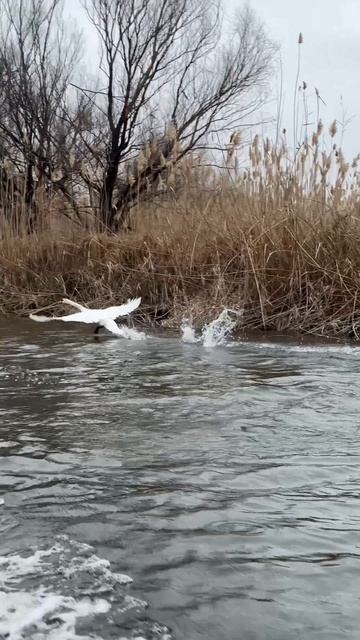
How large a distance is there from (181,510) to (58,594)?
1.53ft

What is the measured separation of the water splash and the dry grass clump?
0.45 feet

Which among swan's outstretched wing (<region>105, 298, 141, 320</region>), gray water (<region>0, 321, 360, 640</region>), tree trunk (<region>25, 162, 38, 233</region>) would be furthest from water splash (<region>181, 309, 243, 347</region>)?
tree trunk (<region>25, 162, 38, 233</region>)

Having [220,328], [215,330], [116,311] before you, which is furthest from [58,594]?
[220,328]

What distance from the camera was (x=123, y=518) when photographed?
1.59 meters

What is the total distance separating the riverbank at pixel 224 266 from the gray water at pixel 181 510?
2.13 meters

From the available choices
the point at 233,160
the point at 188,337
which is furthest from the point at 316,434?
the point at 233,160

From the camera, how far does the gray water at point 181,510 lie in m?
1.20

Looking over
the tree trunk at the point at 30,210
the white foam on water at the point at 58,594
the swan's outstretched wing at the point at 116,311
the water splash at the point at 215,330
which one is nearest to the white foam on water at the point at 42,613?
the white foam on water at the point at 58,594

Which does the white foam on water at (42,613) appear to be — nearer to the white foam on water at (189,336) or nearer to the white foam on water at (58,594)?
the white foam on water at (58,594)

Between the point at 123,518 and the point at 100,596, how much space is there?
353 millimetres

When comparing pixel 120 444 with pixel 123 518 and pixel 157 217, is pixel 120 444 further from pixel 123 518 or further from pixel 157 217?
pixel 157 217

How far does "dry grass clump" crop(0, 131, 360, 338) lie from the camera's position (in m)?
5.22

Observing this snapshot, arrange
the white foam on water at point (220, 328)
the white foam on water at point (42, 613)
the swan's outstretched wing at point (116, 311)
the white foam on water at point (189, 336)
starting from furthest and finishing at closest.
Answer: the white foam on water at point (189, 336) < the white foam on water at point (220, 328) < the swan's outstretched wing at point (116, 311) < the white foam on water at point (42, 613)

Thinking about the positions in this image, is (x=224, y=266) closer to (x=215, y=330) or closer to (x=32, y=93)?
(x=215, y=330)
